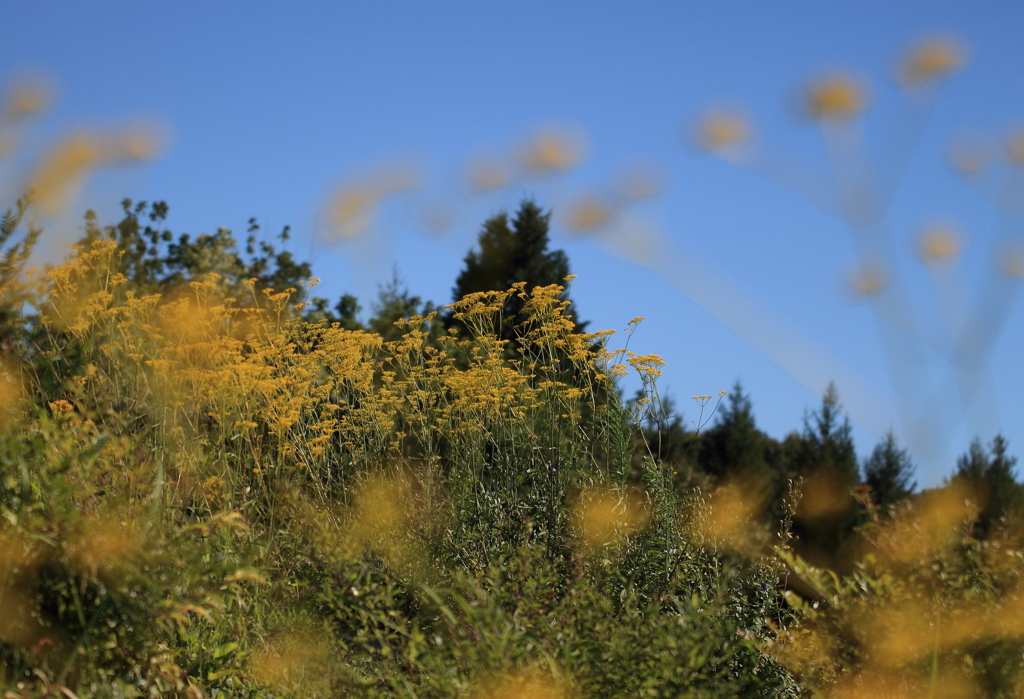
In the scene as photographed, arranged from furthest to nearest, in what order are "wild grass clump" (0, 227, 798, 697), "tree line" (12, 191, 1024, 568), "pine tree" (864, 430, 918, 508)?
"pine tree" (864, 430, 918, 508), "tree line" (12, 191, 1024, 568), "wild grass clump" (0, 227, 798, 697)

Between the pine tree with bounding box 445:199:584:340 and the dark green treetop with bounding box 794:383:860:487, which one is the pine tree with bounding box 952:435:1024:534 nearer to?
the dark green treetop with bounding box 794:383:860:487

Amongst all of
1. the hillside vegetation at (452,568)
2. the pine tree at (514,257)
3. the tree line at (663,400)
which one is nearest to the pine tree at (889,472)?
the tree line at (663,400)

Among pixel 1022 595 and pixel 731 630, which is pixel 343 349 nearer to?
pixel 731 630

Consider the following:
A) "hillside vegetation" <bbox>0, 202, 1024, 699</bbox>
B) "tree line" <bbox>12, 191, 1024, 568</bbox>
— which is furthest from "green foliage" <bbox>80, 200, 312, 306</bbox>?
"hillside vegetation" <bbox>0, 202, 1024, 699</bbox>

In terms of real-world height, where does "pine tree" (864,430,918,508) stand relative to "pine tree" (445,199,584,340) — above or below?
below

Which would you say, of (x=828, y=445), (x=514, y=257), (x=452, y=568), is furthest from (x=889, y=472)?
(x=452, y=568)

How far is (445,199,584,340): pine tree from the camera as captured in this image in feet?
32.9

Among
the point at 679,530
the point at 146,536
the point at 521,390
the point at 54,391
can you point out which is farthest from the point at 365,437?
the point at 146,536

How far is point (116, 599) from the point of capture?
6.87 feet

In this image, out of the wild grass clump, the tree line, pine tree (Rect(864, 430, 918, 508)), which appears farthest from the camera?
pine tree (Rect(864, 430, 918, 508))

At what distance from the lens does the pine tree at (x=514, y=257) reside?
32.9 ft

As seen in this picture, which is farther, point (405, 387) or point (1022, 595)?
point (405, 387)

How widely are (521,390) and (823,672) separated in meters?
2.22

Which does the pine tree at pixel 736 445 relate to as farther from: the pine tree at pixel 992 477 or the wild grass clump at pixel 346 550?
the wild grass clump at pixel 346 550
